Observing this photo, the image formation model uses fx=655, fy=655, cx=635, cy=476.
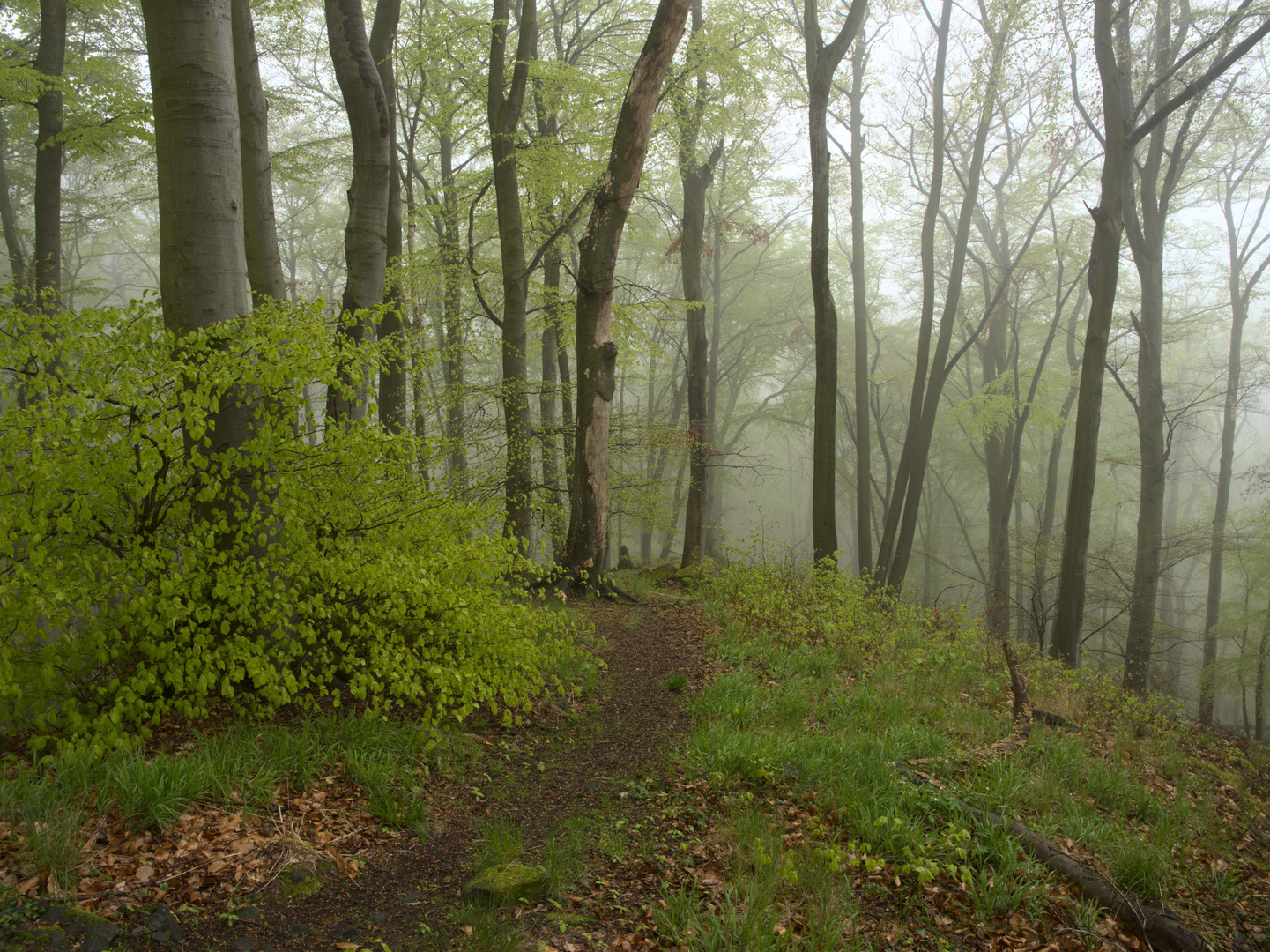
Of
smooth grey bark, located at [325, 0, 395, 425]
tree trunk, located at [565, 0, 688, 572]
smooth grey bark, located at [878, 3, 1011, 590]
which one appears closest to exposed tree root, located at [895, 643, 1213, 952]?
tree trunk, located at [565, 0, 688, 572]

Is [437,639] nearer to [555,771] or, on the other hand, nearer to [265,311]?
[555,771]

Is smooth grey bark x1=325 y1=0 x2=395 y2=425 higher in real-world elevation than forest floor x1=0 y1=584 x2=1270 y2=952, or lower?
higher

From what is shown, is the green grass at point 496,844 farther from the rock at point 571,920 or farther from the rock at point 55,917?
the rock at point 55,917

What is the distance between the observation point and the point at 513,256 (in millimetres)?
8281

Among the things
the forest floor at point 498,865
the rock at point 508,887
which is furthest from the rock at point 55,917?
the rock at point 508,887

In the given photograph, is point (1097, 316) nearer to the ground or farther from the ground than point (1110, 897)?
farther from the ground

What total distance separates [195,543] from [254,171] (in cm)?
432

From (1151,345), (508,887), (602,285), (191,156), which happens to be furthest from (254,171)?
(1151,345)

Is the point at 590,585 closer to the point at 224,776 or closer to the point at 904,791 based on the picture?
the point at 904,791

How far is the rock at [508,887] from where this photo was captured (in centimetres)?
277

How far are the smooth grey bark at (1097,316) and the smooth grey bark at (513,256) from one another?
732 cm

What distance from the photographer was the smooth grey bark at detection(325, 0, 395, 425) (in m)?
5.91

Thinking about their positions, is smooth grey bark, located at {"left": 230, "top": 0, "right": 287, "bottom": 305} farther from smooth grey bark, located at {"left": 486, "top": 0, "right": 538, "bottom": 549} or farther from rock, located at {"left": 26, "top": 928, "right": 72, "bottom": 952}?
rock, located at {"left": 26, "top": 928, "right": 72, "bottom": 952}

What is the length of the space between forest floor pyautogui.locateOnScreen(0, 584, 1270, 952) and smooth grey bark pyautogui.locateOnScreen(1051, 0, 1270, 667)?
6.02 metres
